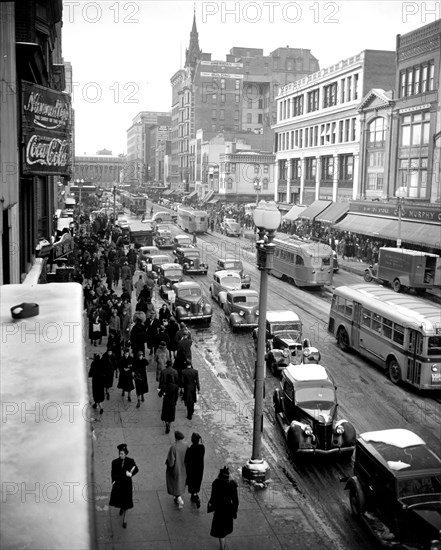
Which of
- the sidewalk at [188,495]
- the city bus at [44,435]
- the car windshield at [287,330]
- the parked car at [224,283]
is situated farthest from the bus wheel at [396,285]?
the city bus at [44,435]

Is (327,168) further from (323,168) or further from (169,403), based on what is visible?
(169,403)

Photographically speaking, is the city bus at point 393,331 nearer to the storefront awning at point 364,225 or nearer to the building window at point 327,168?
the storefront awning at point 364,225

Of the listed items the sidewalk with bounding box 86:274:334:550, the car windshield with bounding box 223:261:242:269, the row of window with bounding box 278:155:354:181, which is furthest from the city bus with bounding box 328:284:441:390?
the row of window with bounding box 278:155:354:181

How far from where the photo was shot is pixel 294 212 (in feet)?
229

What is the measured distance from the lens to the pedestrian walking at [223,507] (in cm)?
1009

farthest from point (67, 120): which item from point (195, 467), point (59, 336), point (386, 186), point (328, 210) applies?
point (328, 210)

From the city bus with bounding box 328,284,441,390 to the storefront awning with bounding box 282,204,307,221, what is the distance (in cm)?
4491

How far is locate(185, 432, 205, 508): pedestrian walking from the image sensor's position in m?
11.6

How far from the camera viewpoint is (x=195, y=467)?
1164 centimetres

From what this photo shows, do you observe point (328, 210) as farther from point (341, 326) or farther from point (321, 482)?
point (321, 482)

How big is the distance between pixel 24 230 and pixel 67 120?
3823 mm

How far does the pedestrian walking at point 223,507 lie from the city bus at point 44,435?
7309mm

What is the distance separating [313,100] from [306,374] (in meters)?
60.0

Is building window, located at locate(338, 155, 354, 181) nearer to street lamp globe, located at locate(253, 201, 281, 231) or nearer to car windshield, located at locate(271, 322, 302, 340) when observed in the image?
car windshield, located at locate(271, 322, 302, 340)
